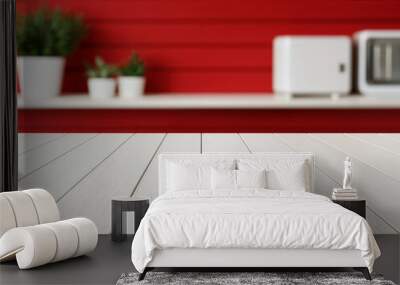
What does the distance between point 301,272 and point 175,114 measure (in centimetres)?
169

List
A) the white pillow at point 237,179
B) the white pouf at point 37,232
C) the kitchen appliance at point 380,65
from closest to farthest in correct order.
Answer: the white pouf at point 37,232, the kitchen appliance at point 380,65, the white pillow at point 237,179

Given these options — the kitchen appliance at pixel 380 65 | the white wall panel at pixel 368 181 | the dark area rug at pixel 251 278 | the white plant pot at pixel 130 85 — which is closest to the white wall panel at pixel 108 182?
the white plant pot at pixel 130 85

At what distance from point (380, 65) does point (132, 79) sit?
5.60 feet

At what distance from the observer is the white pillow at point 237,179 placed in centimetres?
571

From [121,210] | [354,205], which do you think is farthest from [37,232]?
[354,205]

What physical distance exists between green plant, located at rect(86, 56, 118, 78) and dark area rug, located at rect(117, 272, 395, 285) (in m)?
1.62

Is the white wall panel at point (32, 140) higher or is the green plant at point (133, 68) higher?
the green plant at point (133, 68)

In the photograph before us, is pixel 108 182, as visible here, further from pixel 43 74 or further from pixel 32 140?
pixel 43 74

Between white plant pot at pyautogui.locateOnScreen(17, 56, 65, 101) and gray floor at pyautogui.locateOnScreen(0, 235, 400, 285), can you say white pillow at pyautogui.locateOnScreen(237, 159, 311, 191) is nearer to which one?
gray floor at pyautogui.locateOnScreen(0, 235, 400, 285)

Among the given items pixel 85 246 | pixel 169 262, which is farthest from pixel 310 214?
pixel 85 246

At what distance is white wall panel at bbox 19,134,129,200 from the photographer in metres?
6.19

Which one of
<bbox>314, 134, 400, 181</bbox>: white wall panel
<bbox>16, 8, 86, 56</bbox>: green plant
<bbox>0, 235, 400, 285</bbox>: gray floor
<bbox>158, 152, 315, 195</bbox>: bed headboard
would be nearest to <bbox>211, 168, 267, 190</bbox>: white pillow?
<bbox>158, 152, 315, 195</bbox>: bed headboard

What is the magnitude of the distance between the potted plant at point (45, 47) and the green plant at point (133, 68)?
39cm

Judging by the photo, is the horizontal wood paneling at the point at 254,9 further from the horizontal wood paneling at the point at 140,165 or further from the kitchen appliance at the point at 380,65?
the horizontal wood paneling at the point at 140,165
